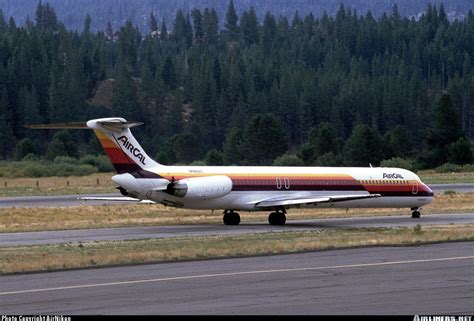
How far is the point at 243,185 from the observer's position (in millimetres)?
43562

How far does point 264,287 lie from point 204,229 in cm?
1909

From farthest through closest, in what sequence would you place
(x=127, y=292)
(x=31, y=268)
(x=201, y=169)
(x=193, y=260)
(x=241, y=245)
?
(x=201, y=169), (x=241, y=245), (x=193, y=260), (x=31, y=268), (x=127, y=292)

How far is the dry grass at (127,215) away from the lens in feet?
144

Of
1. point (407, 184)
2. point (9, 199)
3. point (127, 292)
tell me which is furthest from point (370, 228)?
point (9, 199)

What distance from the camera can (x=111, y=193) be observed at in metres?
67.2

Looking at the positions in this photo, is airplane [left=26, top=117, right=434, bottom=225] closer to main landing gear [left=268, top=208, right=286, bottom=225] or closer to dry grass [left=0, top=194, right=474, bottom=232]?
main landing gear [left=268, top=208, right=286, bottom=225]

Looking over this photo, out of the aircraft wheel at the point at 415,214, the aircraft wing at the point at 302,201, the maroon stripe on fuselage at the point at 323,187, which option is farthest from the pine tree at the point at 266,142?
the aircraft wing at the point at 302,201

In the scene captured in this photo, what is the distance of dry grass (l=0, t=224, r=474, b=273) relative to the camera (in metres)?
26.8

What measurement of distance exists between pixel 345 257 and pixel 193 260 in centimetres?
381

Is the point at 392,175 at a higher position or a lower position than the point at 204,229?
higher

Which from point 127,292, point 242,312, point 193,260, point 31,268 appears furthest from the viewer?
point 193,260

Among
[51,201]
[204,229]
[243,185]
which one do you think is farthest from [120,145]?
[51,201]

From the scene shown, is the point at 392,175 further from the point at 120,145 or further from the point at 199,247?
the point at 199,247

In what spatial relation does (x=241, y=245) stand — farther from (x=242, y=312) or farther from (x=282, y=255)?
(x=242, y=312)
